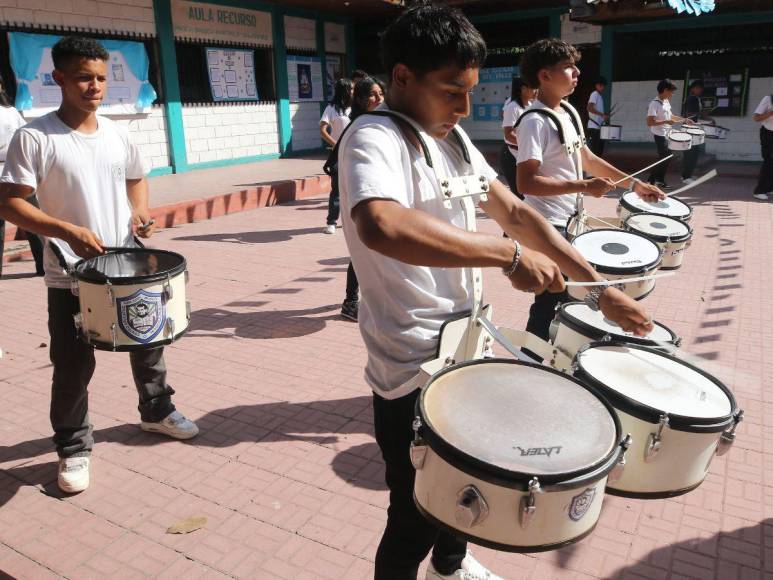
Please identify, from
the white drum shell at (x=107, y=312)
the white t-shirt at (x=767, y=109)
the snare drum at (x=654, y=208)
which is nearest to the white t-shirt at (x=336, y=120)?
the snare drum at (x=654, y=208)

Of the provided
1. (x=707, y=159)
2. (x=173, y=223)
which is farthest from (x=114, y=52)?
(x=707, y=159)

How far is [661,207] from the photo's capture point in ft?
14.2

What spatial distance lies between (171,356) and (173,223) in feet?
16.8

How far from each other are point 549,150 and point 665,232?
110 centimetres

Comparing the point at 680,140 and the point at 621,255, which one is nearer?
the point at 621,255

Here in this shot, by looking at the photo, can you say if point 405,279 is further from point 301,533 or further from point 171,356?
point 171,356

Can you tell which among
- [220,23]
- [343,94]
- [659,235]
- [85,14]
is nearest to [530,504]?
[659,235]

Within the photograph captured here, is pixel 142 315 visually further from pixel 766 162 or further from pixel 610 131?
pixel 610 131

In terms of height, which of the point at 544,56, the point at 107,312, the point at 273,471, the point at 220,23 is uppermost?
the point at 220,23

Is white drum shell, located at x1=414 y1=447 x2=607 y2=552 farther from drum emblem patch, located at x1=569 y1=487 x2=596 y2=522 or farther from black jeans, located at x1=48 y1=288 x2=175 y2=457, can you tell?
black jeans, located at x1=48 y1=288 x2=175 y2=457

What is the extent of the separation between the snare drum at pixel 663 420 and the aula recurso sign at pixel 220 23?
13.0 meters

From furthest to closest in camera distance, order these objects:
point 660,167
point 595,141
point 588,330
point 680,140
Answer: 1. point 595,141
2. point 660,167
3. point 680,140
4. point 588,330

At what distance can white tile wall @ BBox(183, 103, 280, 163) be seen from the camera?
1332 cm

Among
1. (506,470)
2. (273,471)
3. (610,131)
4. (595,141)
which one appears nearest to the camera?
(506,470)
